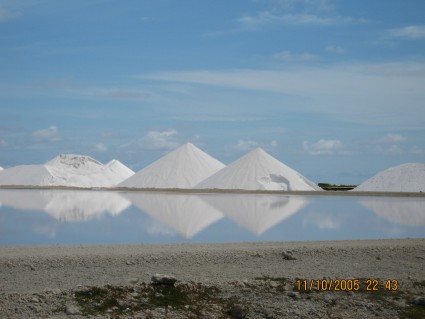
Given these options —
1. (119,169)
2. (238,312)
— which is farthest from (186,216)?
(119,169)

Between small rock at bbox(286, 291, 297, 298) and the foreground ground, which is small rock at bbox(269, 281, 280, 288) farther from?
small rock at bbox(286, 291, 297, 298)

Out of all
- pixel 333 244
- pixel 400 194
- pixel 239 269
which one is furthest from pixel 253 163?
pixel 239 269

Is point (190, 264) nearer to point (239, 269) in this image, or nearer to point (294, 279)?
point (239, 269)

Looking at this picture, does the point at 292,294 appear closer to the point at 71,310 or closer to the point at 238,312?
the point at 238,312

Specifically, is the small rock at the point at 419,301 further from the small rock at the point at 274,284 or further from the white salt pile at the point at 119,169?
the white salt pile at the point at 119,169

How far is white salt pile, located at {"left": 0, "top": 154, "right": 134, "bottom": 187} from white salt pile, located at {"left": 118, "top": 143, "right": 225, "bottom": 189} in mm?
9311

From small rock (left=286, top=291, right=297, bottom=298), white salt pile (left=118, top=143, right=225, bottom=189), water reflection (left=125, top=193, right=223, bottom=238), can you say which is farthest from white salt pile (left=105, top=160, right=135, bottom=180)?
small rock (left=286, top=291, right=297, bottom=298)

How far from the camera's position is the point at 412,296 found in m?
7.06

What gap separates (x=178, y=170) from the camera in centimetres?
3475

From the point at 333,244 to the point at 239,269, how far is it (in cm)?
256

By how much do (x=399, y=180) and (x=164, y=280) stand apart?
26968 mm
